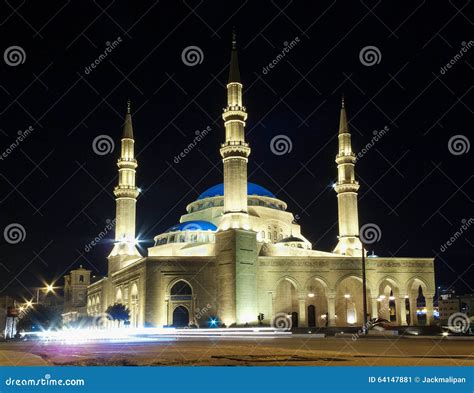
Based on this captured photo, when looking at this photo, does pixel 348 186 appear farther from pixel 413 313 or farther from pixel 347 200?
pixel 413 313

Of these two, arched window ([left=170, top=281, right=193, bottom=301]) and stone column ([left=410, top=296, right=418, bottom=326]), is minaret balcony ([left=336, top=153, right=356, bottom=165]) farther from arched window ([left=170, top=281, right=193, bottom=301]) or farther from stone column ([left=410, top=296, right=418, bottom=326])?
arched window ([left=170, top=281, right=193, bottom=301])

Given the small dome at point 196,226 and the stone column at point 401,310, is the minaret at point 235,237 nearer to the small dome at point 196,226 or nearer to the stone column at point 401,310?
the small dome at point 196,226

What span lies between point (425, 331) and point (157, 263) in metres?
16.6

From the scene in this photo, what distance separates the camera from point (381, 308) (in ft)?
150

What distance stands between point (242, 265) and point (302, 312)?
5.87 meters

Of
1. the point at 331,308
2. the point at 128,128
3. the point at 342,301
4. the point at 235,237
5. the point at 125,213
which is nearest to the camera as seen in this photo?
the point at 235,237

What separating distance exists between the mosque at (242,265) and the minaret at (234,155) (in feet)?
0.22

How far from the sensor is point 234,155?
38.9 metres

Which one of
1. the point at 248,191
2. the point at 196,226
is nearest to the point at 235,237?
the point at 196,226

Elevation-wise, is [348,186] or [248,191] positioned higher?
[248,191]

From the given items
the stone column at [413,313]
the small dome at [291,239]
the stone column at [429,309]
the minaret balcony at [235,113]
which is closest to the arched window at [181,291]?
the small dome at [291,239]

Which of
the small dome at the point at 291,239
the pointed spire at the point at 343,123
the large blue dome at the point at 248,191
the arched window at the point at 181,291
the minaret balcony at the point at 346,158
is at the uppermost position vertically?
the pointed spire at the point at 343,123

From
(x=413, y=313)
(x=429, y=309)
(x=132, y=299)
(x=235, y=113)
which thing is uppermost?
(x=235, y=113)

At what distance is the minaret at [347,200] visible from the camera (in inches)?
1716
